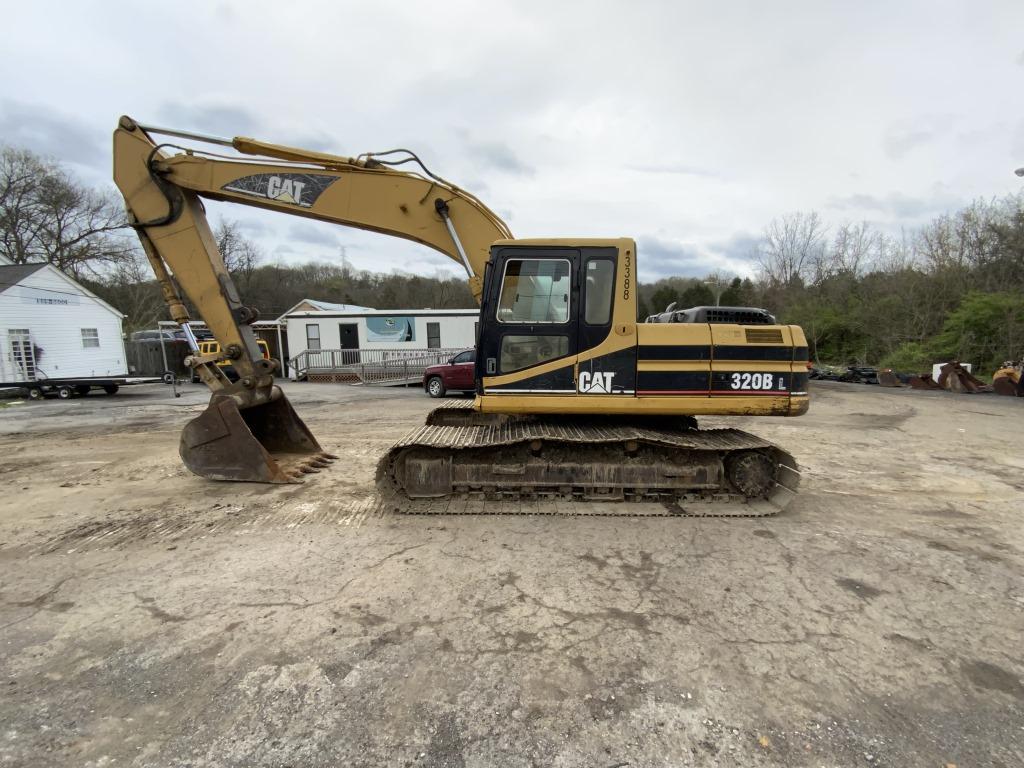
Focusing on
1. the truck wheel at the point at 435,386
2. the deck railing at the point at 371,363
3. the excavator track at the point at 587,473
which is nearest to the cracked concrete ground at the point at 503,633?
the excavator track at the point at 587,473

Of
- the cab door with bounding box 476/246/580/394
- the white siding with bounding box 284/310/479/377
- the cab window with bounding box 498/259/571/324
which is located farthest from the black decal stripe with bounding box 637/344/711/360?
the white siding with bounding box 284/310/479/377

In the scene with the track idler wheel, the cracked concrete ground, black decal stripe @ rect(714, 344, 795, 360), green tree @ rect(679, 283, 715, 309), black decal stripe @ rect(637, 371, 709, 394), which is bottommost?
the cracked concrete ground

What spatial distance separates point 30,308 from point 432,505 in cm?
2295

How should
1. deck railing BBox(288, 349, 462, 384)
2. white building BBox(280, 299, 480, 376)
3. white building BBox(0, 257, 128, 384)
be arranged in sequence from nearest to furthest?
1. white building BBox(0, 257, 128, 384)
2. deck railing BBox(288, 349, 462, 384)
3. white building BBox(280, 299, 480, 376)

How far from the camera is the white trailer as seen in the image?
678 inches

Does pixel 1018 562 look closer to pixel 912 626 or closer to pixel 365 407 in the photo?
pixel 912 626

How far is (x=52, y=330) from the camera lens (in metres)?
19.1

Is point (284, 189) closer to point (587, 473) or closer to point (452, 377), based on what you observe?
point (587, 473)

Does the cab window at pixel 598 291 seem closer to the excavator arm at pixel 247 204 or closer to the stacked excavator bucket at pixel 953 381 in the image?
the excavator arm at pixel 247 204

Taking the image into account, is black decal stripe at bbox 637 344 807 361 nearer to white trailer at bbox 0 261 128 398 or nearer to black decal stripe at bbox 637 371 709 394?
black decal stripe at bbox 637 371 709 394

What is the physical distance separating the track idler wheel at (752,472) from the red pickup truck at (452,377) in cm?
952

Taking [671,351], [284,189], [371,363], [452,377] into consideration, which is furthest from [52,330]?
[671,351]

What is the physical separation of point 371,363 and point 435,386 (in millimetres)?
6125

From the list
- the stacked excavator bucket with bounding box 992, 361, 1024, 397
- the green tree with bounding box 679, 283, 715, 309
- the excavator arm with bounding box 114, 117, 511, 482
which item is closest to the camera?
the excavator arm with bounding box 114, 117, 511, 482
